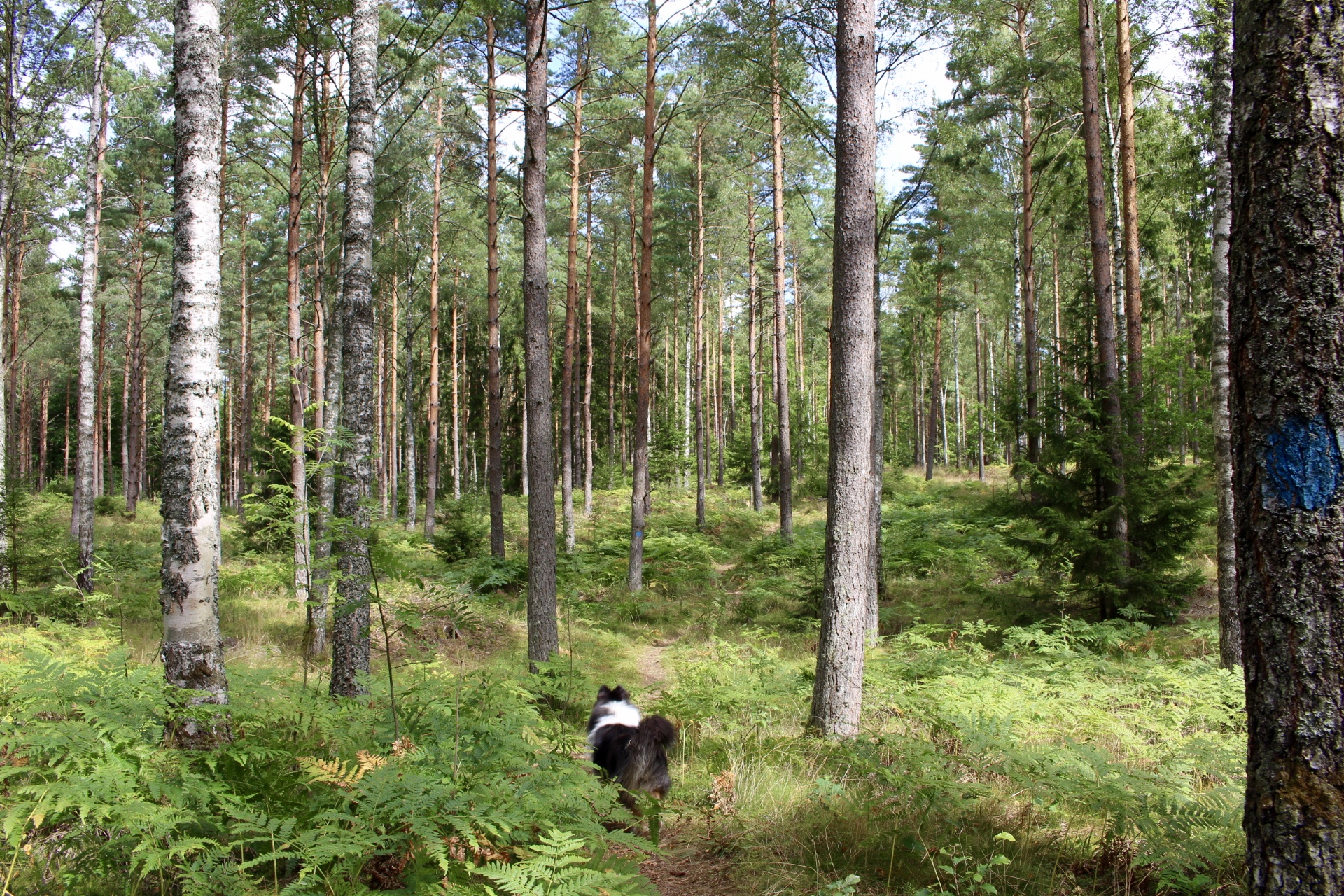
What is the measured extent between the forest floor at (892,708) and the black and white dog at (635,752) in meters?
0.21

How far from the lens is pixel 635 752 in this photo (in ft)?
14.5

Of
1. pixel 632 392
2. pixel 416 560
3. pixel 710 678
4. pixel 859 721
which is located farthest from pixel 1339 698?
pixel 632 392

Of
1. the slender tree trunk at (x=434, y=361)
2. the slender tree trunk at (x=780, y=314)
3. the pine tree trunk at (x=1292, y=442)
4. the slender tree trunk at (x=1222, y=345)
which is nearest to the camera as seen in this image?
the pine tree trunk at (x=1292, y=442)

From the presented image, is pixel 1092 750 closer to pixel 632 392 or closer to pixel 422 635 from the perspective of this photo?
pixel 422 635

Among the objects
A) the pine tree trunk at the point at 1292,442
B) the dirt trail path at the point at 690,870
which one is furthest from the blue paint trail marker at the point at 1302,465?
the dirt trail path at the point at 690,870

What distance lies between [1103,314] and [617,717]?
30.3 ft

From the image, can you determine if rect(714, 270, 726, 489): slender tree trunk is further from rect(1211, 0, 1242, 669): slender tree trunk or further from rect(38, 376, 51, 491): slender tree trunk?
rect(38, 376, 51, 491): slender tree trunk

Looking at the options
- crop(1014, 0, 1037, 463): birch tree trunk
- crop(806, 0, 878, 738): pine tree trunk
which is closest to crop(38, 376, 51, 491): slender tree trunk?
crop(806, 0, 878, 738): pine tree trunk

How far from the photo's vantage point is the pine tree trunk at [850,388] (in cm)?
537

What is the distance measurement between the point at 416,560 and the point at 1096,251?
12859mm

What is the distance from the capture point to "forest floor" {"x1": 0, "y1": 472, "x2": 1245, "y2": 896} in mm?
3248

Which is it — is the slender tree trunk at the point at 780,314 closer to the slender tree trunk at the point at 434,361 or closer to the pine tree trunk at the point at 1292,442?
the slender tree trunk at the point at 434,361

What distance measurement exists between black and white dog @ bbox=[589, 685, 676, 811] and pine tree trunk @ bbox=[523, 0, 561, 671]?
2.55 metres

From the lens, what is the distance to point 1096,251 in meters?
10.2
